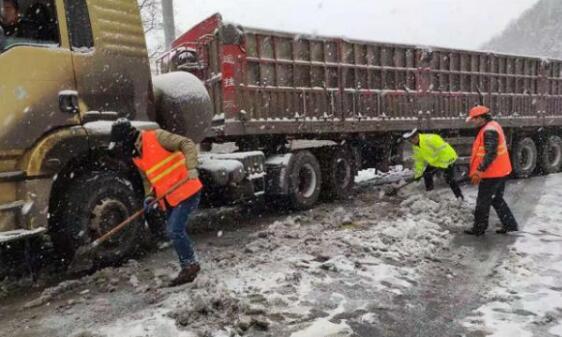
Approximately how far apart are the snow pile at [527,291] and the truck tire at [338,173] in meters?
2.99

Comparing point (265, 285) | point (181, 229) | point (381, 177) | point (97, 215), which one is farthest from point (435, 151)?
point (97, 215)

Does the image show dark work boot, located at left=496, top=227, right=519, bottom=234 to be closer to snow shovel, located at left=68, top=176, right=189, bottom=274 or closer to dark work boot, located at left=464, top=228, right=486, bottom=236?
Result: dark work boot, located at left=464, top=228, right=486, bottom=236

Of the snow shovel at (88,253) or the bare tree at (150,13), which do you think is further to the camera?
the bare tree at (150,13)

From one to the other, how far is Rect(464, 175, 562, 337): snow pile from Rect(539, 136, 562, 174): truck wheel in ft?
23.4

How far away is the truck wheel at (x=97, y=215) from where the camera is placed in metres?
4.51

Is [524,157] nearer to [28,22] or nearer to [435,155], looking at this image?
[435,155]

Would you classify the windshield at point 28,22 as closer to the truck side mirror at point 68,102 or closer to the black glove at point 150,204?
the truck side mirror at point 68,102

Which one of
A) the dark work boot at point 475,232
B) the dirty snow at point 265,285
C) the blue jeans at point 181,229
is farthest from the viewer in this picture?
the dark work boot at point 475,232

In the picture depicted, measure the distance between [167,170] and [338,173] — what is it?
469cm

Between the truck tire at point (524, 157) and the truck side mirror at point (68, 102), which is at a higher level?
the truck side mirror at point (68, 102)

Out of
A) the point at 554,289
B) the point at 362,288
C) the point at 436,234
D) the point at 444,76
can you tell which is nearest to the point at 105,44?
the point at 362,288

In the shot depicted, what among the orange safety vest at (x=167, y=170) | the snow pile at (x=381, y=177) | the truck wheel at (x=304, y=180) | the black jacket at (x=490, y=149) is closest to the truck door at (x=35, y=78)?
the orange safety vest at (x=167, y=170)

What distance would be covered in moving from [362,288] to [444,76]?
22.7 feet

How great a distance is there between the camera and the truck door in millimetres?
4082
